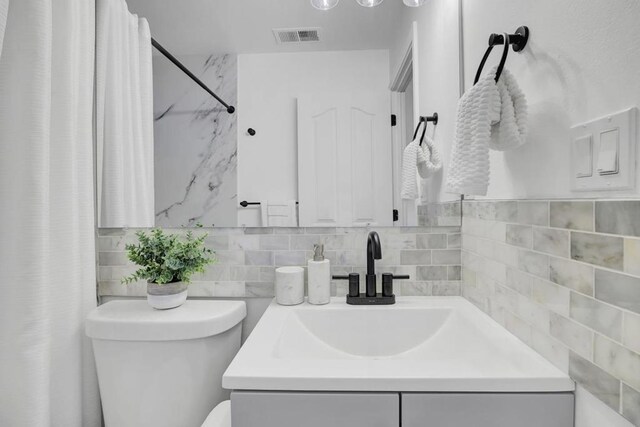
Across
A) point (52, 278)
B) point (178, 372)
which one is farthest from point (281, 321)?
point (52, 278)

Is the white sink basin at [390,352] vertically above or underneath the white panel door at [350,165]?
underneath

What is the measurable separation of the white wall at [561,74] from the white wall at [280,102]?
0.44 m

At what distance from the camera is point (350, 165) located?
123cm

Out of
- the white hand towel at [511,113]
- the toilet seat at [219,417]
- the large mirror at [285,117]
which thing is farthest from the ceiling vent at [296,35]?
the toilet seat at [219,417]

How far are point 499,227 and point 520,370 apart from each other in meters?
0.36

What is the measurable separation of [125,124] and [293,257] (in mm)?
749

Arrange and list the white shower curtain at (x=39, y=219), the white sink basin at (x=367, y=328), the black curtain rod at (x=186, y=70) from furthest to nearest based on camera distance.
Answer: the black curtain rod at (x=186, y=70) → the white sink basin at (x=367, y=328) → the white shower curtain at (x=39, y=219)

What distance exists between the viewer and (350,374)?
673mm

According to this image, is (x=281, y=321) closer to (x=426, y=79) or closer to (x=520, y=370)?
(x=520, y=370)

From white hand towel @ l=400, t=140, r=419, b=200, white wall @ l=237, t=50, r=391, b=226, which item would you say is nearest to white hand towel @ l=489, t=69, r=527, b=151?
white hand towel @ l=400, t=140, r=419, b=200

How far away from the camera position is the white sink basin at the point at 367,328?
104 cm

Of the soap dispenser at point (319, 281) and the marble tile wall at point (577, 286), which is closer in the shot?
the marble tile wall at point (577, 286)

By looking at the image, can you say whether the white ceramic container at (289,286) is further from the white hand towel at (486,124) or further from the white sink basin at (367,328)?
the white hand towel at (486,124)

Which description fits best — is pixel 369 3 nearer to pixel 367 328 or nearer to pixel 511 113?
pixel 511 113
